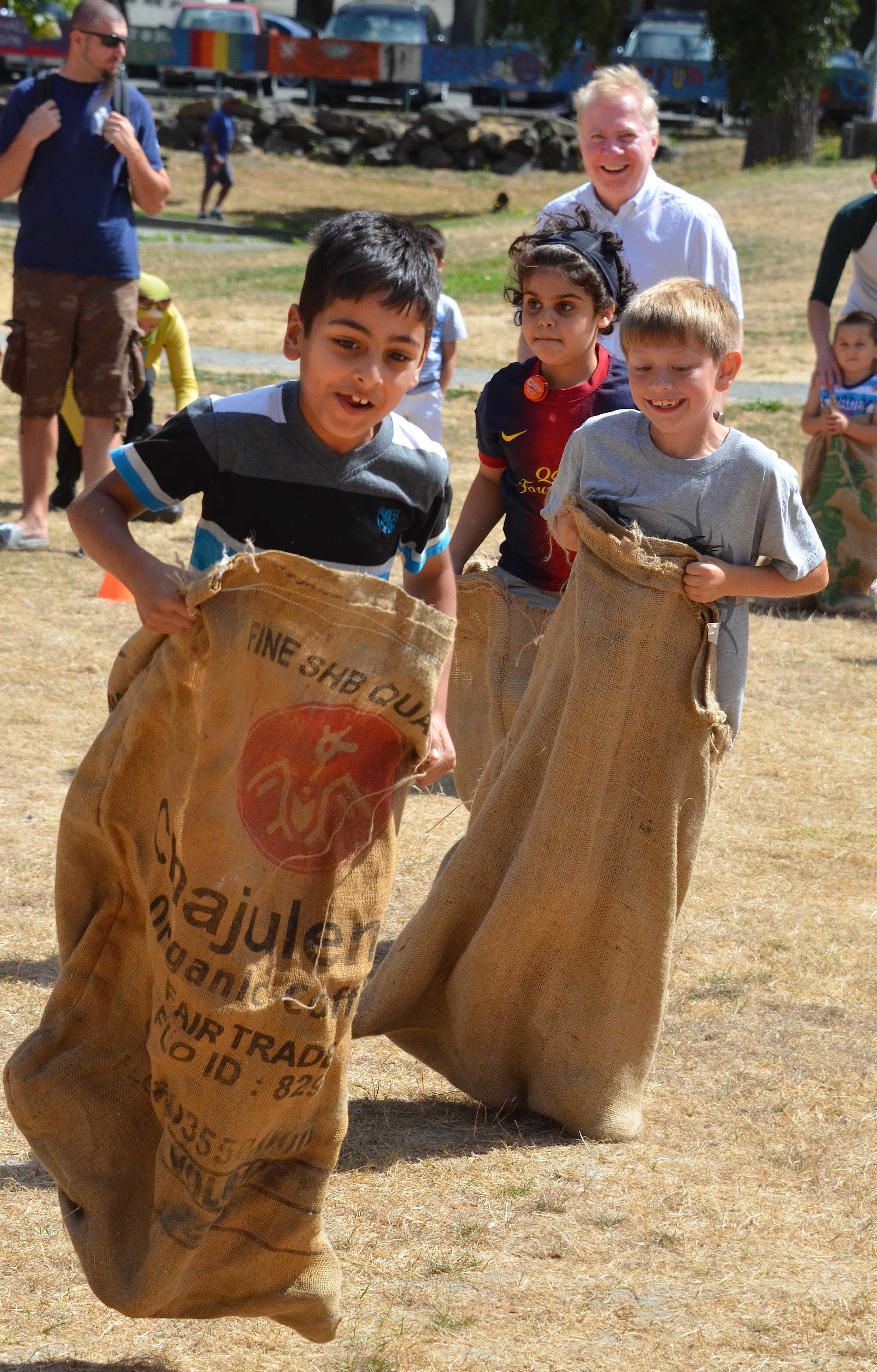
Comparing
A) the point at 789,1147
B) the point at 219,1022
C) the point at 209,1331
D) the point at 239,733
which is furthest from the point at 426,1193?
Answer: the point at 239,733

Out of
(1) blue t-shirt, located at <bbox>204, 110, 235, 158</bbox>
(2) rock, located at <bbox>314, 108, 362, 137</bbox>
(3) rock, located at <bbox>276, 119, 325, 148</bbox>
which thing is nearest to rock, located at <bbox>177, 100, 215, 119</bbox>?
(3) rock, located at <bbox>276, 119, 325, 148</bbox>

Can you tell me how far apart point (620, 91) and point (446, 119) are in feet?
90.0

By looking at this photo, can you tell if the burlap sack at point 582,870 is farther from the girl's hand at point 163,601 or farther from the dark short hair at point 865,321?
the dark short hair at point 865,321

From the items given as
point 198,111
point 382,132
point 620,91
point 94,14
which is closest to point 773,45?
point 382,132

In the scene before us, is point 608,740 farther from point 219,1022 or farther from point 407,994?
point 219,1022

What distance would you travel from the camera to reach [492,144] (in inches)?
1208

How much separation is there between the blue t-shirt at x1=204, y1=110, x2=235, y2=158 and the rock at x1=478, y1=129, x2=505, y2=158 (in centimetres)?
719

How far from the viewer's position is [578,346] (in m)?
3.87

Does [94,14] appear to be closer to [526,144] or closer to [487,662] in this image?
[487,662]

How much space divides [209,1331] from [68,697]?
3718mm

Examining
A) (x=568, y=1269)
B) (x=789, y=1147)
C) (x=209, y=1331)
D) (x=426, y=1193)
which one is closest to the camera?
(x=209, y=1331)

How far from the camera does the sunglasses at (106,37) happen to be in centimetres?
717

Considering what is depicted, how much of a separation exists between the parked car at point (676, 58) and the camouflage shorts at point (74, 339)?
27229 mm

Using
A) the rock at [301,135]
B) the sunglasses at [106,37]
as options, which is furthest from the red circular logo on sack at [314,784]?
the rock at [301,135]
